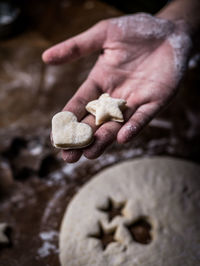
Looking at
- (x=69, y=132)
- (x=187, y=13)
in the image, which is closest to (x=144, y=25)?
(x=187, y=13)

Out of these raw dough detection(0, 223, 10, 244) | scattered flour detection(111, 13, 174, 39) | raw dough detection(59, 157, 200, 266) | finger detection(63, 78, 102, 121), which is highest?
scattered flour detection(111, 13, 174, 39)

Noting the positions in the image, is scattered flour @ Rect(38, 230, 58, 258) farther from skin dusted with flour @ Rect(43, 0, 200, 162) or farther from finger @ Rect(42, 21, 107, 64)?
finger @ Rect(42, 21, 107, 64)

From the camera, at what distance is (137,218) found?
5.67ft

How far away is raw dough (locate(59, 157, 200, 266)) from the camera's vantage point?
157 cm

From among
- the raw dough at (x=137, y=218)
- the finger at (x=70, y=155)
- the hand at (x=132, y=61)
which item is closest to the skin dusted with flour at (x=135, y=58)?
the hand at (x=132, y=61)

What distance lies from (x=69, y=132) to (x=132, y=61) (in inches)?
27.5

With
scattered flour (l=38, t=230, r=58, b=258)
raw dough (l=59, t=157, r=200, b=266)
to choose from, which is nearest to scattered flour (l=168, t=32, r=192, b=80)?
raw dough (l=59, t=157, r=200, b=266)

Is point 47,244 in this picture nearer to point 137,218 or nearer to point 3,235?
point 3,235

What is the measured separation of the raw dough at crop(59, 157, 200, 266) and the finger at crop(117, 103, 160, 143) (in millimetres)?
593

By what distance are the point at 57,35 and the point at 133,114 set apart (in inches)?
64.4

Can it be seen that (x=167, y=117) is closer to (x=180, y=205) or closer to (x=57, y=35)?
(x=180, y=205)

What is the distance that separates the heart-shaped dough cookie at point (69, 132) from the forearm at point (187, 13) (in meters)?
1.03

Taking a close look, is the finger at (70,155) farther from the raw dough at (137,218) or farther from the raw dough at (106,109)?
the raw dough at (137,218)

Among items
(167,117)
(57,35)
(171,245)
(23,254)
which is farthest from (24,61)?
(171,245)
